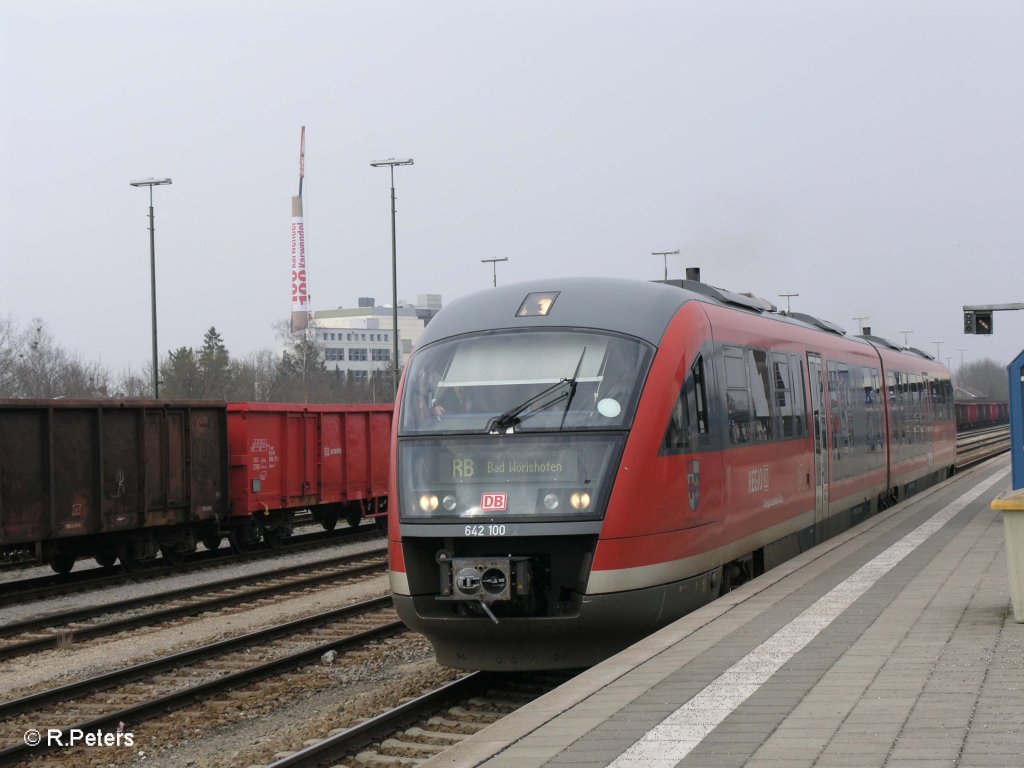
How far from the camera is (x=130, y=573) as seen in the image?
19609 mm

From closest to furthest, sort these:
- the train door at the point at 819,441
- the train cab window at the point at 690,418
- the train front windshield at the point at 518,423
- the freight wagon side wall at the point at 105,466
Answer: the train front windshield at the point at 518,423, the train cab window at the point at 690,418, the train door at the point at 819,441, the freight wagon side wall at the point at 105,466

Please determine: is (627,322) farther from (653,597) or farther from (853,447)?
(853,447)

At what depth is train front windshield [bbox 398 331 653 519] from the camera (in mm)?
8961

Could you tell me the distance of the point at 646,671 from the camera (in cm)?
738

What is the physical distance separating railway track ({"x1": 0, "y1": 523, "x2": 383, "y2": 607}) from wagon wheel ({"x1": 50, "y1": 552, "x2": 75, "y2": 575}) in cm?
15

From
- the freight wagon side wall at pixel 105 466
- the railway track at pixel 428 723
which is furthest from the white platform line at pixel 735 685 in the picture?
the freight wagon side wall at pixel 105 466

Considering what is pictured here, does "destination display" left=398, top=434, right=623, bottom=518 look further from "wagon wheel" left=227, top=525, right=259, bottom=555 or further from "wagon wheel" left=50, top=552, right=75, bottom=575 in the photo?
"wagon wheel" left=227, top=525, right=259, bottom=555

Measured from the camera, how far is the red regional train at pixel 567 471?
8867mm

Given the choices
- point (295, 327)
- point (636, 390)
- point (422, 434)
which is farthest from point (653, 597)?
point (295, 327)

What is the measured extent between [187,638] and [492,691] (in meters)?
4.87

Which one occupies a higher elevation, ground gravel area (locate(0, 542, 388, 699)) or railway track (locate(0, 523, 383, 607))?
railway track (locate(0, 523, 383, 607))

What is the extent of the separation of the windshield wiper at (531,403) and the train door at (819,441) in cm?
583

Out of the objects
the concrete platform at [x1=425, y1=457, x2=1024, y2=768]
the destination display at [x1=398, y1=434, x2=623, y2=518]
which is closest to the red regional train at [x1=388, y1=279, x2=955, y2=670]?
the destination display at [x1=398, y1=434, x2=623, y2=518]

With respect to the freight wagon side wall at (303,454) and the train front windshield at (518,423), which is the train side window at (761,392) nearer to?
the train front windshield at (518,423)
